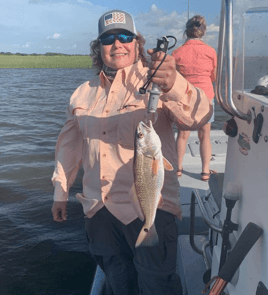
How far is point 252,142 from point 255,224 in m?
0.36

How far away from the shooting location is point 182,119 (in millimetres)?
1874

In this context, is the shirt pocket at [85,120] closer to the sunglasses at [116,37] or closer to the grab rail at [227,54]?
the sunglasses at [116,37]

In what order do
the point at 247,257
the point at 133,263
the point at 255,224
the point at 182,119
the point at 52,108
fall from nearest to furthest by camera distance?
1. the point at 255,224
2. the point at 247,257
3. the point at 182,119
4. the point at 133,263
5. the point at 52,108

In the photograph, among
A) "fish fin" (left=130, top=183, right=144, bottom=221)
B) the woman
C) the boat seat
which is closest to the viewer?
"fish fin" (left=130, top=183, right=144, bottom=221)

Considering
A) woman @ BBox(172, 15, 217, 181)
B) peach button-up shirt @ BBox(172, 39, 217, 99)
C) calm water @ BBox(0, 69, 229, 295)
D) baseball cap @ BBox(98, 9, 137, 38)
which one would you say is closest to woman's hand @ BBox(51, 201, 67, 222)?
calm water @ BBox(0, 69, 229, 295)

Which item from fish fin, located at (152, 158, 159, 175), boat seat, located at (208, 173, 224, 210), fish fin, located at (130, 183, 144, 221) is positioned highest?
fish fin, located at (152, 158, 159, 175)

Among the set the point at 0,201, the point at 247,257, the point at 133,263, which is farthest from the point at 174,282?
the point at 0,201

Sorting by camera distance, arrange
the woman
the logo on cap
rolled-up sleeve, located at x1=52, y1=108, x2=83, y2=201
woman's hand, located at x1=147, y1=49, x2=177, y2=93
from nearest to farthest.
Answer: woman's hand, located at x1=147, y1=49, x2=177, y2=93 → the logo on cap → rolled-up sleeve, located at x1=52, y1=108, x2=83, y2=201 → the woman

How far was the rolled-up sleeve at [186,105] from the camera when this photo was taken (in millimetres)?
1791

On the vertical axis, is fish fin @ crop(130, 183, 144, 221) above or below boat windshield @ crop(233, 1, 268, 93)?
below

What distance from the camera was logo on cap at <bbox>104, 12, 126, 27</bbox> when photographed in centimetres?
208

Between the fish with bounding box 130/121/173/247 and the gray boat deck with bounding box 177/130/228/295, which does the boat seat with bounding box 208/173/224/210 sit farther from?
the fish with bounding box 130/121/173/247

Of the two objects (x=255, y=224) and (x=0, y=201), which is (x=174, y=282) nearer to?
(x=255, y=224)

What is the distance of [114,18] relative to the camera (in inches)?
82.4
